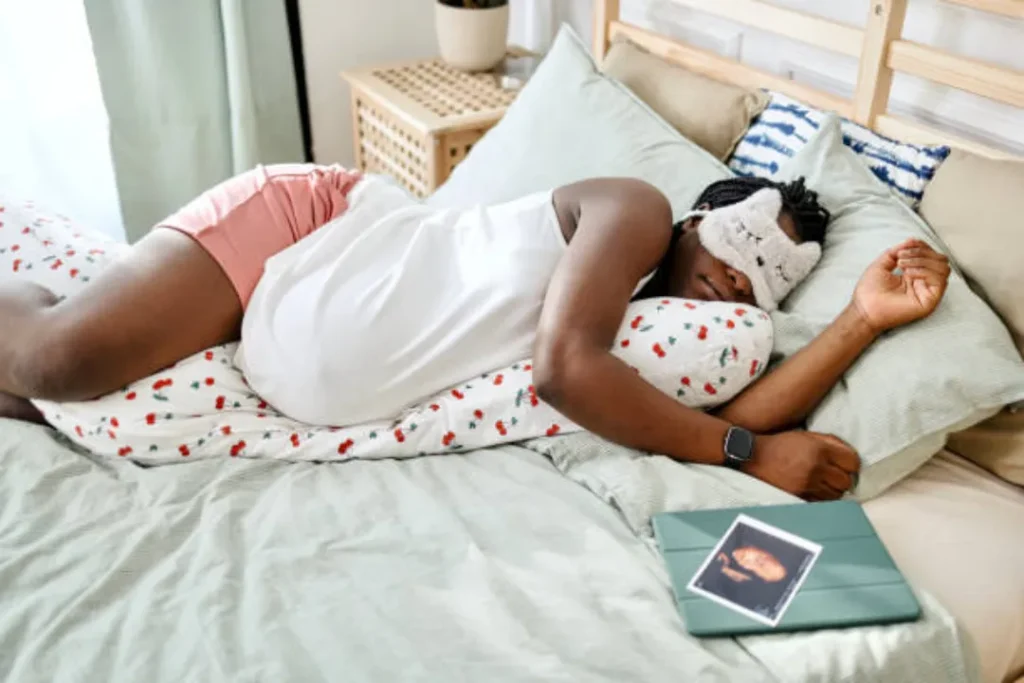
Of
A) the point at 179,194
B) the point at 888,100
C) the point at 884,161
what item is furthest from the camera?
the point at 179,194

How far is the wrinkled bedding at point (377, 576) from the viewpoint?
41.1 inches

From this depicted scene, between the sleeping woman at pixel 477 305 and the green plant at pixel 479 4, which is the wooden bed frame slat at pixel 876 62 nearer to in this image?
the sleeping woman at pixel 477 305

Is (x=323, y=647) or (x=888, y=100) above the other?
(x=888, y=100)

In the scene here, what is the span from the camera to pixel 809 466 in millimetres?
1295

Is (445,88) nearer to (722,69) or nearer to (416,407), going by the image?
(722,69)

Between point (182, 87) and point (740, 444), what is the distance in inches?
70.2

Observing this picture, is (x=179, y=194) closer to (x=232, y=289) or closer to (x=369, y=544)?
(x=232, y=289)

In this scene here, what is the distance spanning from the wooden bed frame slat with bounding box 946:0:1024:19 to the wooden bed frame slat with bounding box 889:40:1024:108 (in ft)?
0.26

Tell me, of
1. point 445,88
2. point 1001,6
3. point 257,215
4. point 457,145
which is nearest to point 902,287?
point 1001,6

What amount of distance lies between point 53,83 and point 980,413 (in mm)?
2174

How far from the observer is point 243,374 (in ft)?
4.84

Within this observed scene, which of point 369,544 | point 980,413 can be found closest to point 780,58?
point 980,413

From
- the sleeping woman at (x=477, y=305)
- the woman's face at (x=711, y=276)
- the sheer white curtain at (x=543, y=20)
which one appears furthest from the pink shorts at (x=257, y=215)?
the sheer white curtain at (x=543, y=20)

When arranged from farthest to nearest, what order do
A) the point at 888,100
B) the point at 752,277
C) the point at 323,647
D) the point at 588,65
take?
the point at 588,65, the point at 888,100, the point at 752,277, the point at 323,647
